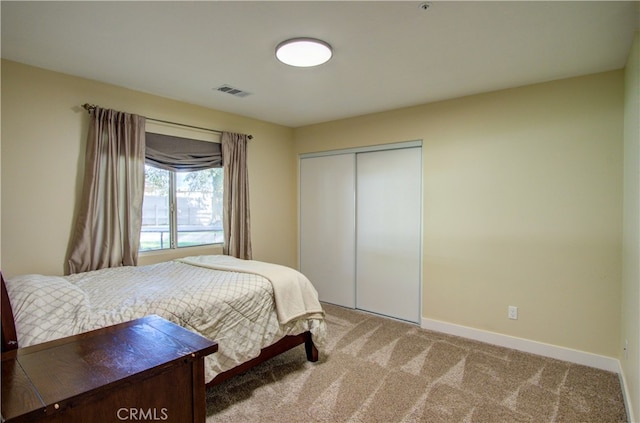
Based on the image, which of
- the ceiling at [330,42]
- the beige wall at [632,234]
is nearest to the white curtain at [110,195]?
the ceiling at [330,42]

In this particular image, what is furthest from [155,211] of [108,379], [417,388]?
[417,388]

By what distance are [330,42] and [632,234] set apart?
226cm

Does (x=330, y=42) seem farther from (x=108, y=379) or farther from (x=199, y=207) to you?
(x=199, y=207)

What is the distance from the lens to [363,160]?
4000 mm

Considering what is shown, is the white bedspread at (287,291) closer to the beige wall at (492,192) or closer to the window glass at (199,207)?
the window glass at (199,207)

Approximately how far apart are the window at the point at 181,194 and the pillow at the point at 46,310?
1377 mm

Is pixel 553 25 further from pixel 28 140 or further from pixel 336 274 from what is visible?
pixel 28 140

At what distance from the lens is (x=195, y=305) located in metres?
2.03

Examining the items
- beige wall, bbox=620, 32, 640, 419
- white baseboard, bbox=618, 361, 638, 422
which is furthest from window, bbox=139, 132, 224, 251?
white baseboard, bbox=618, 361, 638, 422

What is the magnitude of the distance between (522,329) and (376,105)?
8.50 feet

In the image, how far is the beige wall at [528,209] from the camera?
2.57 meters

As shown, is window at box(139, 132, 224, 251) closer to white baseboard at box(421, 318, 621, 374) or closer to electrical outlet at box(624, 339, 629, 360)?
white baseboard at box(421, 318, 621, 374)

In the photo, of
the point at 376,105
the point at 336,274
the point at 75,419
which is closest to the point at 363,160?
the point at 376,105

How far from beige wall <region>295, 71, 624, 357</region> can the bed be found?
1.61 metres
